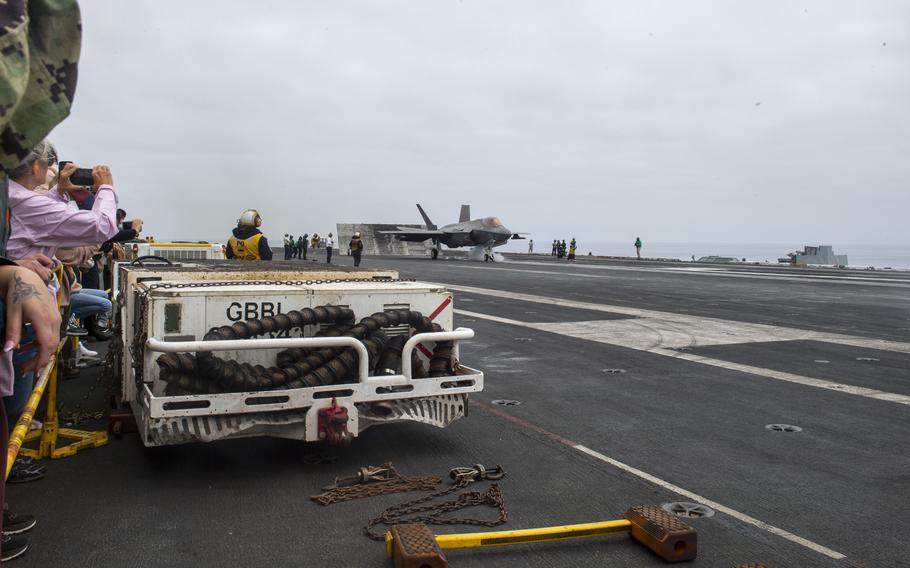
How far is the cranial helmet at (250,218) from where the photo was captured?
9.86 metres

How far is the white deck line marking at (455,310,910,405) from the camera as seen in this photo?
29.1ft

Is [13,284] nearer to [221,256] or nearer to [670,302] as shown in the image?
[221,256]

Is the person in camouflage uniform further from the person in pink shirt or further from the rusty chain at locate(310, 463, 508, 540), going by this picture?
the rusty chain at locate(310, 463, 508, 540)

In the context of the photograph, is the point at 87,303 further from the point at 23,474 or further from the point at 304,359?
the point at 304,359

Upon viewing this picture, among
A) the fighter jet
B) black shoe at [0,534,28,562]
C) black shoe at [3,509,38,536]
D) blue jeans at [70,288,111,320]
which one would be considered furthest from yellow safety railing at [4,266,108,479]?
the fighter jet

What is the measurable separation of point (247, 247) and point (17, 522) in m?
6.46

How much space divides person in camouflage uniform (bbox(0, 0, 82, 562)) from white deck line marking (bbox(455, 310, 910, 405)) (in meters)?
9.13

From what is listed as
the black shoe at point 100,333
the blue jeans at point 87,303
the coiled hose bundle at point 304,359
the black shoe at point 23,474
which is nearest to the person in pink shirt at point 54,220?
the coiled hose bundle at point 304,359

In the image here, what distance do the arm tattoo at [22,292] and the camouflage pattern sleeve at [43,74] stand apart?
0.48 meters

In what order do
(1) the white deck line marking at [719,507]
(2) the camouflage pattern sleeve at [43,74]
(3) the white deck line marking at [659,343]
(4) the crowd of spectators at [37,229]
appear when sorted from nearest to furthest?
(2) the camouflage pattern sleeve at [43,74], (4) the crowd of spectators at [37,229], (1) the white deck line marking at [719,507], (3) the white deck line marking at [659,343]

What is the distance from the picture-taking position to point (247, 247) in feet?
34.0

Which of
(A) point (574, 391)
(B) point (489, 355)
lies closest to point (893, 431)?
(A) point (574, 391)

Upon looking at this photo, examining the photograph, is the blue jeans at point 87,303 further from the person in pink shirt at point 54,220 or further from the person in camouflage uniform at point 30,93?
the person in camouflage uniform at point 30,93

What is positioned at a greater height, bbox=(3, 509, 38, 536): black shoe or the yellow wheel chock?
the yellow wheel chock
